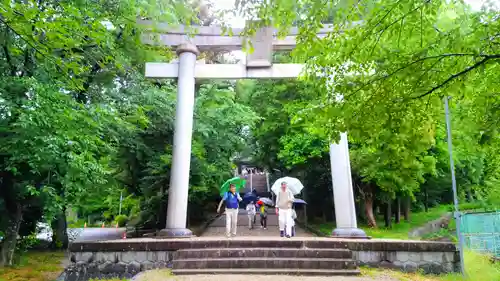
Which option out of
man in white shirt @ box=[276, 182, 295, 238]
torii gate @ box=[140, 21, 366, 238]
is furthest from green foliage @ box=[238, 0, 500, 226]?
torii gate @ box=[140, 21, 366, 238]

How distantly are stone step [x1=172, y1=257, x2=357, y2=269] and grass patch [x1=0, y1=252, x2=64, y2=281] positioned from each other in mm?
4571

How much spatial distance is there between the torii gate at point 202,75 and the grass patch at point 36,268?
3545 mm

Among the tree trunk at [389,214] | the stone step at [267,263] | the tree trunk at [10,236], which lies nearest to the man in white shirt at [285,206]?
the stone step at [267,263]

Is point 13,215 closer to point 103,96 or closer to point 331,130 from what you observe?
Answer: point 103,96

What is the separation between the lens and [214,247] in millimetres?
8383

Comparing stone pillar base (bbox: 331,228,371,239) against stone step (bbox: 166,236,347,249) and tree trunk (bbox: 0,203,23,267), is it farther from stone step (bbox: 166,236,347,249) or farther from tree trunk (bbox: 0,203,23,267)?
tree trunk (bbox: 0,203,23,267)

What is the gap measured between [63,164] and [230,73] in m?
6.14

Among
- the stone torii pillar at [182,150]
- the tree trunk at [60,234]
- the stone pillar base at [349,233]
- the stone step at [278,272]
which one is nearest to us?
the stone step at [278,272]

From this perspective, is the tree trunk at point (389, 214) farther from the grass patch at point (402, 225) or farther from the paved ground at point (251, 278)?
the paved ground at point (251, 278)

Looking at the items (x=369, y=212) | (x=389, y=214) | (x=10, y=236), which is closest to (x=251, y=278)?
(x=10, y=236)

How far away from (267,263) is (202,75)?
691cm

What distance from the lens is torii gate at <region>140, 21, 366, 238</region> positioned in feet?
37.0

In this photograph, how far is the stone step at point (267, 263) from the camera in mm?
7539

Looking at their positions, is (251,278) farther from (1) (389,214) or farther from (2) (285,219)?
(1) (389,214)
